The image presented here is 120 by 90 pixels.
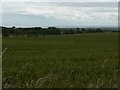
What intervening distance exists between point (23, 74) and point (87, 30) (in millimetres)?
132870

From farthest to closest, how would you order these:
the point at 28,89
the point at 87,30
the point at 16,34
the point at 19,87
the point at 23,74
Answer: the point at 87,30
the point at 16,34
the point at 23,74
the point at 19,87
the point at 28,89

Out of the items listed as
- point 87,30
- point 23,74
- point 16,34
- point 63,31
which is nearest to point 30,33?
point 16,34

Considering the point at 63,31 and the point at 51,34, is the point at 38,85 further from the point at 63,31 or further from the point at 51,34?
the point at 63,31

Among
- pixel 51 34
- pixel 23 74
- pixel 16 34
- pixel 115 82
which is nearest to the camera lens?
pixel 115 82

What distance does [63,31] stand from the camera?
11981 cm

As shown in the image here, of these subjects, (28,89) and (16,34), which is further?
(16,34)

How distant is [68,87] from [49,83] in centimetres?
35

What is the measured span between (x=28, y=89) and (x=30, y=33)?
97.4 metres

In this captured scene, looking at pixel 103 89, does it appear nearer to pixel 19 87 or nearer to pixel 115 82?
pixel 115 82

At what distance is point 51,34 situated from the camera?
109625mm

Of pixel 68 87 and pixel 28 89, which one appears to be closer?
pixel 28 89

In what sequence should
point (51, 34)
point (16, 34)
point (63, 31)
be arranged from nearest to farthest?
point (16, 34), point (51, 34), point (63, 31)

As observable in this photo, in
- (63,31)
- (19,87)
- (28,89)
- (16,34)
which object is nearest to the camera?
(28,89)

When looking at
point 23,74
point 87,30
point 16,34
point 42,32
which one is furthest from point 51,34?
point 23,74
